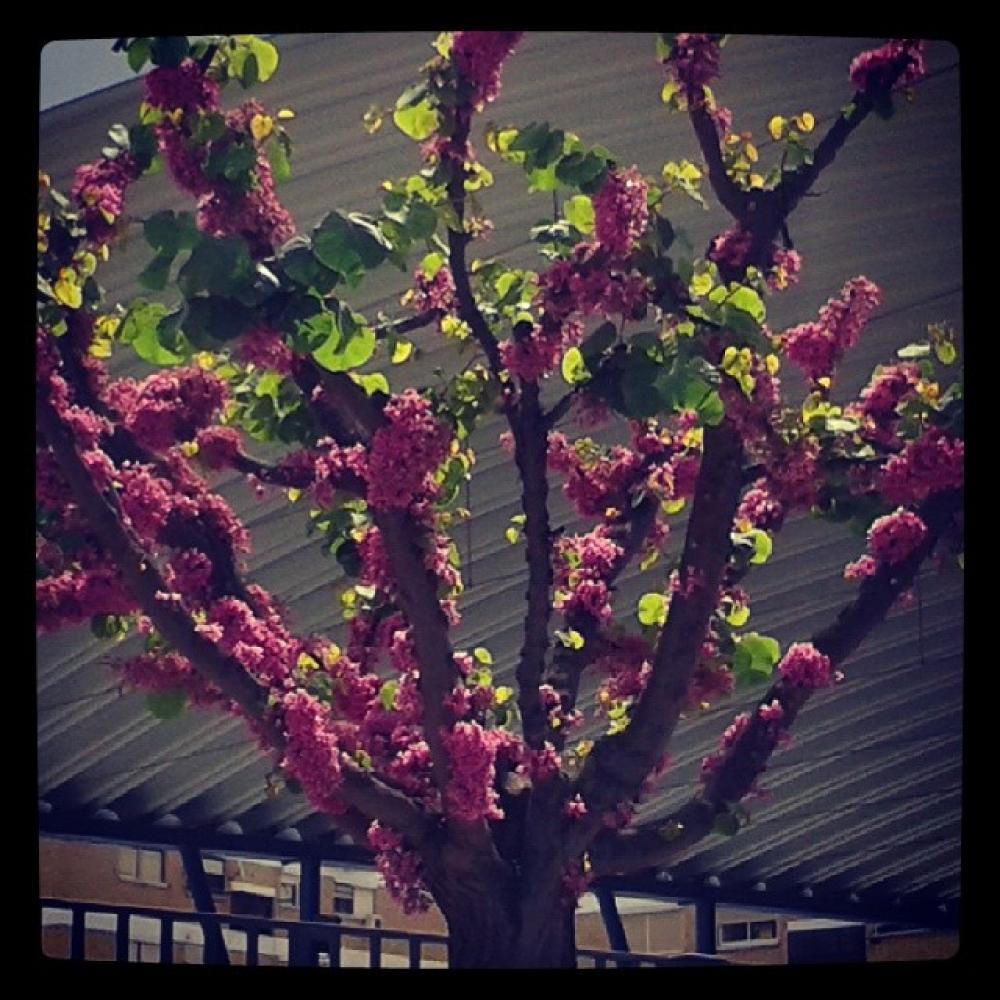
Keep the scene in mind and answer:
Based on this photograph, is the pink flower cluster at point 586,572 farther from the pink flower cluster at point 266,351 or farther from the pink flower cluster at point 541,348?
the pink flower cluster at point 266,351

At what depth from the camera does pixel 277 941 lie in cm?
240

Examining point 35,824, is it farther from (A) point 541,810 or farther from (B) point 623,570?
(B) point 623,570

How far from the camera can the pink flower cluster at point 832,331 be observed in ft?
7.78

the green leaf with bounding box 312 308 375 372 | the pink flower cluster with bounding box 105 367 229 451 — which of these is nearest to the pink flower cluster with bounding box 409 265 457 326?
the green leaf with bounding box 312 308 375 372

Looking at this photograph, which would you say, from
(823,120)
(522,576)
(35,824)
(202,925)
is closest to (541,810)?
(522,576)

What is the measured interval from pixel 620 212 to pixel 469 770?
85 cm

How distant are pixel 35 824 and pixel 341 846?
52cm

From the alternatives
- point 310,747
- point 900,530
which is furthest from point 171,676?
point 900,530

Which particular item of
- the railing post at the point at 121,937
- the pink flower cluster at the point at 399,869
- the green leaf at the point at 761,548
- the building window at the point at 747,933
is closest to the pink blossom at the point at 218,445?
the pink flower cluster at the point at 399,869

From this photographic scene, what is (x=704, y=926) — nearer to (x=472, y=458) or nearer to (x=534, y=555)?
(x=534, y=555)

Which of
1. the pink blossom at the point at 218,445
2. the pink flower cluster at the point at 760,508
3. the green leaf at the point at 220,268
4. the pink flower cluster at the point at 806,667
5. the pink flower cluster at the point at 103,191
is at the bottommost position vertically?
the pink flower cluster at the point at 806,667

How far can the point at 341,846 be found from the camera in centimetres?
241

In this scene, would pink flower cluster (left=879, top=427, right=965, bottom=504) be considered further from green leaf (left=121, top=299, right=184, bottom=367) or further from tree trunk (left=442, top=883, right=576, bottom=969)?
green leaf (left=121, top=299, right=184, bottom=367)

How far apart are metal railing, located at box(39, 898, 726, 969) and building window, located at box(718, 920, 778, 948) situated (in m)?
0.10
